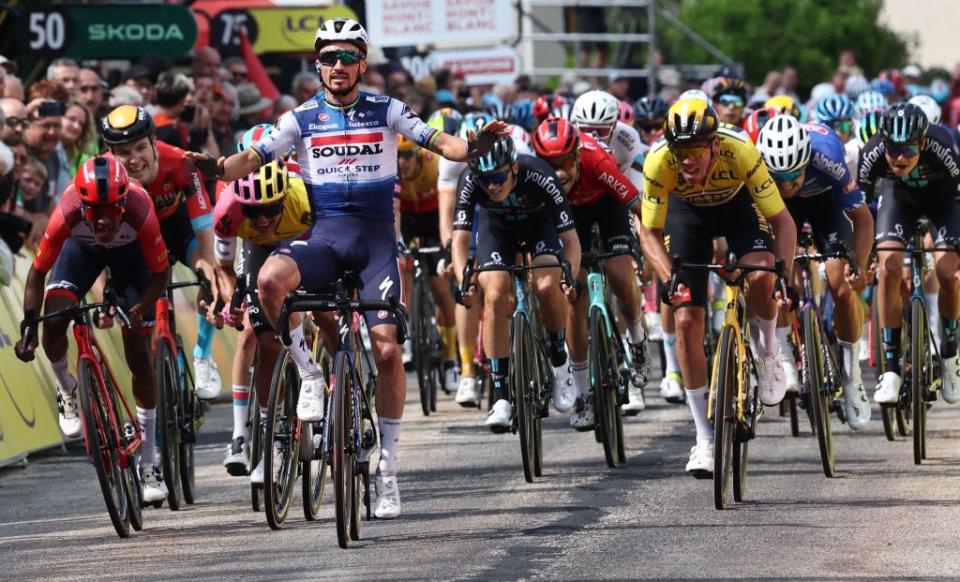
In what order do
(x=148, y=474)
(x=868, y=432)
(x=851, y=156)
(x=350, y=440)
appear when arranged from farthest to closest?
(x=851, y=156)
(x=868, y=432)
(x=148, y=474)
(x=350, y=440)

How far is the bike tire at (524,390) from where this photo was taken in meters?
12.1

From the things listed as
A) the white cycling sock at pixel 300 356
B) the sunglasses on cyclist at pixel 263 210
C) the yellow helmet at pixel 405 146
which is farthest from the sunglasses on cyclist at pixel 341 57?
the yellow helmet at pixel 405 146

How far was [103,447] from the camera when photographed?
10617mm

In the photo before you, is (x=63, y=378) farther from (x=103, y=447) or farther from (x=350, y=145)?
(x=350, y=145)

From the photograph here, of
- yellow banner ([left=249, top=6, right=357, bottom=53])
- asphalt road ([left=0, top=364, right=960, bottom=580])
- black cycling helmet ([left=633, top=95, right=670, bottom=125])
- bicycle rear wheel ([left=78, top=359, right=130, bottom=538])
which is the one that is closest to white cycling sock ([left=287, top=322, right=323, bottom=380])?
asphalt road ([left=0, top=364, right=960, bottom=580])

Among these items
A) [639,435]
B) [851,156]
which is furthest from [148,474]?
[851,156]

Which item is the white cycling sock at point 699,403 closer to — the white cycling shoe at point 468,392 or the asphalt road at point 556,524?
the asphalt road at point 556,524

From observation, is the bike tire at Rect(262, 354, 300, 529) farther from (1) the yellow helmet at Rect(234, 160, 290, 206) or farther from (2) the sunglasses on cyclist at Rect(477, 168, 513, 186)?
(2) the sunglasses on cyclist at Rect(477, 168, 513, 186)

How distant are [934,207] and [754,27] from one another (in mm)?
45002

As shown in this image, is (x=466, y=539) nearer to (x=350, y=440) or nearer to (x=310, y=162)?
(x=350, y=440)

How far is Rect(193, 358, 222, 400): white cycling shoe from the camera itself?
12.5 m

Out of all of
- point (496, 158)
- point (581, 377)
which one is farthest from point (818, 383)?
point (496, 158)

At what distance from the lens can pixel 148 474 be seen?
37.8 feet

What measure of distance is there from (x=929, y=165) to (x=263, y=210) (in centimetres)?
441
